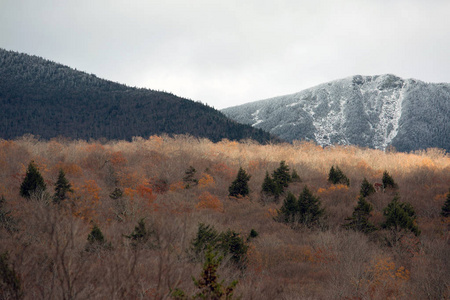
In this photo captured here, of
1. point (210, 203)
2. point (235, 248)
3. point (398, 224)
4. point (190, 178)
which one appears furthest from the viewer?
point (190, 178)

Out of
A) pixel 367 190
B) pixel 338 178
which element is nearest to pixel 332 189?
pixel 338 178

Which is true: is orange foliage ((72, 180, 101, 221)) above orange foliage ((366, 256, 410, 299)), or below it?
above

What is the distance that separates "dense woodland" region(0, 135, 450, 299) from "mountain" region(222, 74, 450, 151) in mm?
79821

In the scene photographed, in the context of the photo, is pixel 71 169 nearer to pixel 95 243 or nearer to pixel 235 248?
pixel 95 243

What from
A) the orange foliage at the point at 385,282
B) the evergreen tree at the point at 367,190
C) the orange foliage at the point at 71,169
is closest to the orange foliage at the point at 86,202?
the orange foliage at the point at 71,169

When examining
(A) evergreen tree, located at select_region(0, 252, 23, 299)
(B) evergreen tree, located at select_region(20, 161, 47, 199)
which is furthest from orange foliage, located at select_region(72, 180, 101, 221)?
(A) evergreen tree, located at select_region(0, 252, 23, 299)

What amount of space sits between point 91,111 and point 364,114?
415 ft

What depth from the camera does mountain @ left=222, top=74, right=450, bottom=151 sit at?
416 feet

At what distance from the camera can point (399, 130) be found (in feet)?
432

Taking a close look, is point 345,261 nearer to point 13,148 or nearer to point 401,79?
point 13,148

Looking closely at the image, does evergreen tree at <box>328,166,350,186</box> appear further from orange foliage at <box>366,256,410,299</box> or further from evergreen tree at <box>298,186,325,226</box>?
orange foliage at <box>366,256,410,299</box>

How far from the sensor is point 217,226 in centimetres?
2705

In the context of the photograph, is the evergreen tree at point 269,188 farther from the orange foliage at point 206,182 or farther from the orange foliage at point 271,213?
the orange foliage at point 206,182

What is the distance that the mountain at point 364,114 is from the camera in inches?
4988
